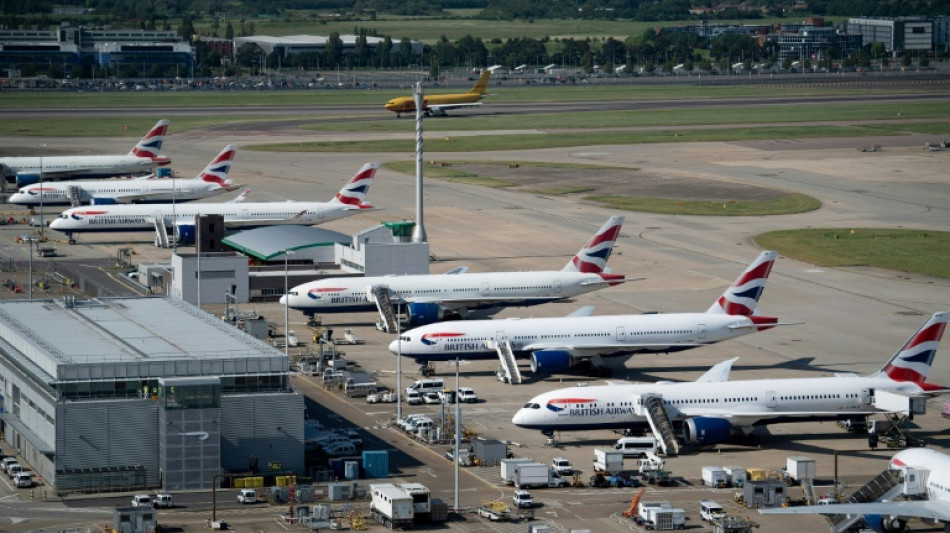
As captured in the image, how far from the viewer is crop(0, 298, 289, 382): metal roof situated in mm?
86000

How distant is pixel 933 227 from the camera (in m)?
177

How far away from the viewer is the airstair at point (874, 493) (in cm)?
7331

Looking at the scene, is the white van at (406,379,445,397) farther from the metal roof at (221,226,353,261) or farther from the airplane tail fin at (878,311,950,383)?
the metal roof at (221,226,353,261)

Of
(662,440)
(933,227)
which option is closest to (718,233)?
(933,227)

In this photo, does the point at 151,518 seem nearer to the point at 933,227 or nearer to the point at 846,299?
the point at 846,299

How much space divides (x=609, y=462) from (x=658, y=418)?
6.00 metres

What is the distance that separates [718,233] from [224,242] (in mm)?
54869

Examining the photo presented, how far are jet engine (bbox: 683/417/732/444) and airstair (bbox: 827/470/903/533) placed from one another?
14.6 m

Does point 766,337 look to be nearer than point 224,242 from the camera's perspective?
Yes

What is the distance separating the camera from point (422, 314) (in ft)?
402

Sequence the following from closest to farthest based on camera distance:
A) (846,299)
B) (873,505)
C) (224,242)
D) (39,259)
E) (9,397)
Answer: (873,505) < (9,397) < (846,299) < (224,242) < (39,259)

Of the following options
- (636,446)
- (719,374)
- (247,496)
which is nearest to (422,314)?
(719,374)

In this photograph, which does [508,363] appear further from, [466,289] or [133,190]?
[133,190]

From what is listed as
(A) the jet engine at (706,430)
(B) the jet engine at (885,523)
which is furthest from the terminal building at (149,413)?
(B) the jet engine at (885,523)
